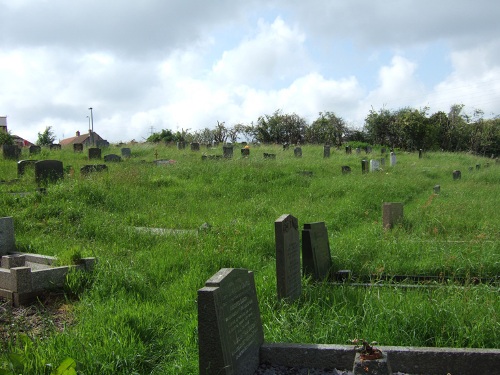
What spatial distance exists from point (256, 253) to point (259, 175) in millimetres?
9419

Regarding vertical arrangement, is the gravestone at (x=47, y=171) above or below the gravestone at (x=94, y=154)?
below

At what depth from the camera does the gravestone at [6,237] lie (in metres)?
7.98

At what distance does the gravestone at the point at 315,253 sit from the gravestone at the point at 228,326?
8.77 ft

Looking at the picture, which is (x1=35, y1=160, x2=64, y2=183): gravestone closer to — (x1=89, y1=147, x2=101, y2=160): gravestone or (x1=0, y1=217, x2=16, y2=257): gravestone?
(x1=0, y1=217, x2=16, y2=257): gravestone

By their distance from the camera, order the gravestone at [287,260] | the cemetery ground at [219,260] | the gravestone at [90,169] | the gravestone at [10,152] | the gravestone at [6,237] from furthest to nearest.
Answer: the gravestone at [10,152], the gravestone at [90,169], the gravestone at [6,237], the gravestone at [287,260], the cemetery ground at [219,260]

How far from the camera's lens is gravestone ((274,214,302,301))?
18.2ft

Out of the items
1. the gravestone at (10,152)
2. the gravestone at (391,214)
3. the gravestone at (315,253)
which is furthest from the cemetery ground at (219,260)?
the gravestone at (10,152)

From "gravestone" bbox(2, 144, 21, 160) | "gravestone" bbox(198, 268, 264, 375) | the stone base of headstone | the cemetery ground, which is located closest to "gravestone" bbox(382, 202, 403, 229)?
the cemetery ground

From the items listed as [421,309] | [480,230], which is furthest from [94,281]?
[480,230]

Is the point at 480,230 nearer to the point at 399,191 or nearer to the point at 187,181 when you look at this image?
the point at 399,191

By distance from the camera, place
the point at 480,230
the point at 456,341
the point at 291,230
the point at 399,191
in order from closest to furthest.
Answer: the point at 456,341, the point at 291,230, the point at 480,230, the point at 399,191

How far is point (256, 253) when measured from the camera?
816cm

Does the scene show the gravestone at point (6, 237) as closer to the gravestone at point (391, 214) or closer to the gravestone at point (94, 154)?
the gravestone at point (391, 214)

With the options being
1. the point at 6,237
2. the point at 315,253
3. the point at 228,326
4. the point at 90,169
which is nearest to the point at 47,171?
the point at 90,169
